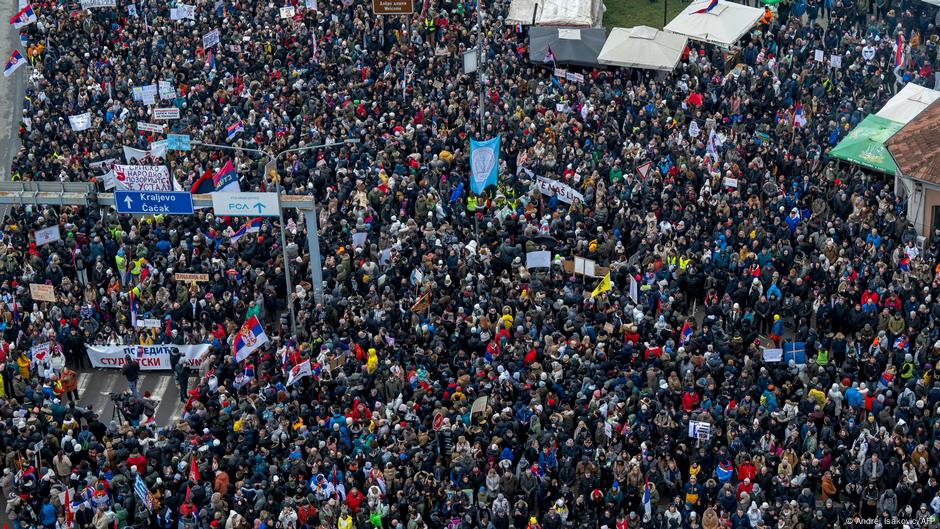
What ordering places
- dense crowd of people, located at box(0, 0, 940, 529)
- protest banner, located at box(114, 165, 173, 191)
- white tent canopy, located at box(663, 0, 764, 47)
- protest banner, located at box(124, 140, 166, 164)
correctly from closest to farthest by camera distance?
dense crowd of people, located at box(0, 0, 940, 529) → protest banner, located at box(114, 165, 173, 191) → protest banner, located at box(124, 140, 166, 164) → white tent canopy, located at box(663, 0, 764, 47)

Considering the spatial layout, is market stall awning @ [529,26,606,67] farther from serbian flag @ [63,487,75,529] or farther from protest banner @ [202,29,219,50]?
serbian flag @ [63,487,75,529]

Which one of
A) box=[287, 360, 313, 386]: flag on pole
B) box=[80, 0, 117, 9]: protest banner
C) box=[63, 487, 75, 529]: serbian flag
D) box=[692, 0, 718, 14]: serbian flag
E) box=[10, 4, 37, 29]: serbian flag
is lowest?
box=[63, 487, 75, 529]: serbian flag

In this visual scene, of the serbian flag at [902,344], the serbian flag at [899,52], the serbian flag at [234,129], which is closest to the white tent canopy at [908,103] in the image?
the serbian flag at [899,52]

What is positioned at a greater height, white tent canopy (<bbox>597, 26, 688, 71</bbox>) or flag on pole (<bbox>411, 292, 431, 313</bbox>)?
white tent canopy (<bbox>597, 26, 688, 71</bbox>)

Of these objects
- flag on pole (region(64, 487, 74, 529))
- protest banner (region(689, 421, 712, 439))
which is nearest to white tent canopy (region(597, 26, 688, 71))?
protest banner (region(689, 421, 712, 439))

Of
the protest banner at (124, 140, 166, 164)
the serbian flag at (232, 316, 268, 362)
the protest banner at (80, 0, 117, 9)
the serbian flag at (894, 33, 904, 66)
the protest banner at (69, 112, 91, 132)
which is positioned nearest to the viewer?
the serbian flag at (232, 316, 268, 362)

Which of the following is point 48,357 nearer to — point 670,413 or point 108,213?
point 108,213

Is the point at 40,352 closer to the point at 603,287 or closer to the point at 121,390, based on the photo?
the point at 121,390
